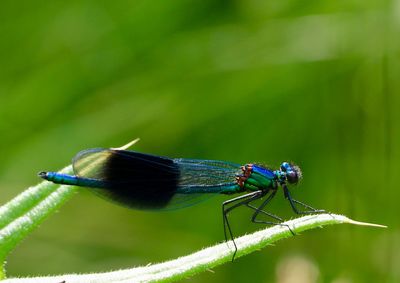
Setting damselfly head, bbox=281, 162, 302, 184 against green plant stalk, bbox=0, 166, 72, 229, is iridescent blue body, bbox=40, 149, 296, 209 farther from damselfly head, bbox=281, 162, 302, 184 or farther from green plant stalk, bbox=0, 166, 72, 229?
green plant stalk, bbox=0, 166, 72, 229

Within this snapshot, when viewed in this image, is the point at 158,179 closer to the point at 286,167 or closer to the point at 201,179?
the point at 201,179

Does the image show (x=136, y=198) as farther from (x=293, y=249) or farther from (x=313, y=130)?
(x=313, y=130)

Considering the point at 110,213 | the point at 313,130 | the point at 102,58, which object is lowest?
the point at 110,213

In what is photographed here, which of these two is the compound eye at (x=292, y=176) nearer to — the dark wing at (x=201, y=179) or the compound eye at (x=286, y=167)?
the compound eye at (x=286, y=167)

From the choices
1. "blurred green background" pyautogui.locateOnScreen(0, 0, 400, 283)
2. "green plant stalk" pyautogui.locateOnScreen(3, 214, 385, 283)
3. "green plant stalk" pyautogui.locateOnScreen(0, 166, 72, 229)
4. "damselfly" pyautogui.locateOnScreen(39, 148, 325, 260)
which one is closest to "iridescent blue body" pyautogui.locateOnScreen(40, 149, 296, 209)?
"damselfly" pyautogui.locateOnScreen(39, 148, 325, 260)

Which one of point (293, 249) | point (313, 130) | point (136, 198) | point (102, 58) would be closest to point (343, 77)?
point (313, 130)

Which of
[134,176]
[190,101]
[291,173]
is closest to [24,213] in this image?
[134,176]

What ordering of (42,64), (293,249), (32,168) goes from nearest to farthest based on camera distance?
(293,249) < (32,168) < (42,64)

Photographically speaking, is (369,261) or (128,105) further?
(128,105)
